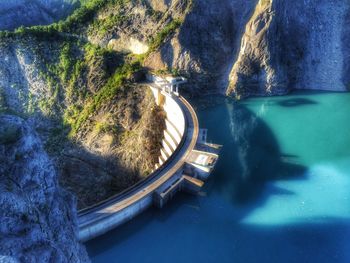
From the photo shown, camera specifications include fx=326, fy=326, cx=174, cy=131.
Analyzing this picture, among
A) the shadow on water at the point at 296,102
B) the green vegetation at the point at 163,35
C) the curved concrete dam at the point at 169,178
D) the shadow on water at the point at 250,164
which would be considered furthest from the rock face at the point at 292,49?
the curved concrete dam at the point at 169,178

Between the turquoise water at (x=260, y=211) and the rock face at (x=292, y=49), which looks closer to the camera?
the turquoise water at (x=260, y=211)

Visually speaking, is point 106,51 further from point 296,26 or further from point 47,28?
point 296,26

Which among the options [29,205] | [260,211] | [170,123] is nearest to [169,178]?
[260,211]

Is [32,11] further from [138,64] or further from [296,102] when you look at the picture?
[296,102]

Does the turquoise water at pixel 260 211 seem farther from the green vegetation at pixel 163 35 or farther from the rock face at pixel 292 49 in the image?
the green vegetation at pixel 163 35

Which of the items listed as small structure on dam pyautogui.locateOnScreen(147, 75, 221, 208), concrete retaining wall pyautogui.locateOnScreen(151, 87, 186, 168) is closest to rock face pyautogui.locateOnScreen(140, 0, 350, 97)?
small structure on dam pyautogui.locateOnScreen(147, 75, 221, 208)

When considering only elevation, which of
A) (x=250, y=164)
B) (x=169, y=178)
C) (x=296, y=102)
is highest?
(x=296, y=102)

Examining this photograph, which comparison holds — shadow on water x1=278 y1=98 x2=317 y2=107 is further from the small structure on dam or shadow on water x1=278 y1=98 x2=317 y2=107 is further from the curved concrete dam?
the curved concrete dam
